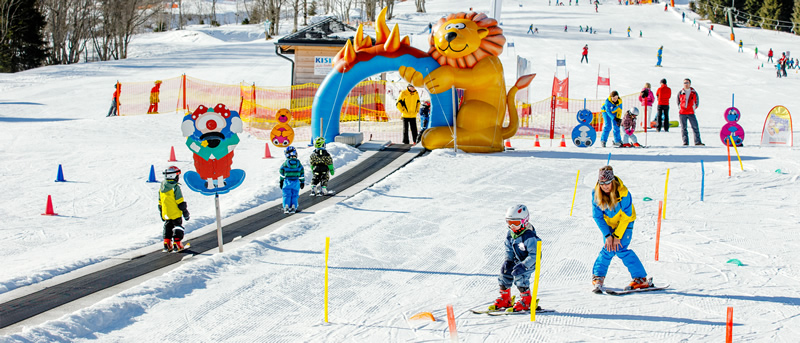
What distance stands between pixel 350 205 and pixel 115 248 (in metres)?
4.42

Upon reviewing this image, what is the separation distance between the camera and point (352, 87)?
767 inches

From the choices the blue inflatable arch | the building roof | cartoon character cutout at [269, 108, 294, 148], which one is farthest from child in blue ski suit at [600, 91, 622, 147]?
the building roof

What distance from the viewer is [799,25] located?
6494 cm

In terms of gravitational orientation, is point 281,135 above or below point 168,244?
above

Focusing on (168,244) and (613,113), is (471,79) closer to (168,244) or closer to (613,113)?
(613,113)

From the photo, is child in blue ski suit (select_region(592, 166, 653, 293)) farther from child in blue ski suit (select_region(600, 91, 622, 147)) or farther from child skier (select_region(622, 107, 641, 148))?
child skier (select_region(622, 107, 641, 148))

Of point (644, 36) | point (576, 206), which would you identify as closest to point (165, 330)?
point (576, 206)

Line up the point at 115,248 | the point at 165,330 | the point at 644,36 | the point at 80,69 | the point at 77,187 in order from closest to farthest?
the point at 165,330, the point at 115,248, the point at 77,187, the point at 80,69, the point at 644,36

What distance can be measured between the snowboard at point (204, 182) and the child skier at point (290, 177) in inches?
101

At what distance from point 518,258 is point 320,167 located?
305 inches

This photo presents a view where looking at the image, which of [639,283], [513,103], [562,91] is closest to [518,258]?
[639,283]

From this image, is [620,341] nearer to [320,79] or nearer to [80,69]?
[320,79]

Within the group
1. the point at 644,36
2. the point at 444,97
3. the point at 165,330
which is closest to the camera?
the point at 165,330

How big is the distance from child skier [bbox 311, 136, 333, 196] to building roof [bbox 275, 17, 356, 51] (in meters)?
14.7
